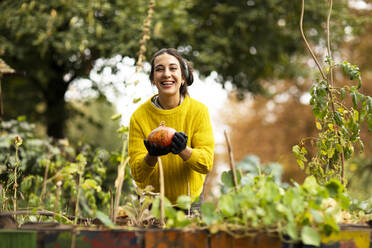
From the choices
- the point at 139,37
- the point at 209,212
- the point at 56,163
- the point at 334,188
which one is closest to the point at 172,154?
the point at 209,212

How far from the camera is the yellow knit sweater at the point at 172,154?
2113 millimetres

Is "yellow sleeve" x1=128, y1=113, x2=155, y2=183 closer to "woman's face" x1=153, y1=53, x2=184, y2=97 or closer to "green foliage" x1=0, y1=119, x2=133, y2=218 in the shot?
"woman's face" x1=153, y1=53, x2=184, y2=97

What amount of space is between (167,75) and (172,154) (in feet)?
1.48

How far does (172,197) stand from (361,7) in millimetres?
11214

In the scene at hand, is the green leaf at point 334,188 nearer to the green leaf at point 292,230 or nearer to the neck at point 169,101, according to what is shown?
the green leaf at point 292,230

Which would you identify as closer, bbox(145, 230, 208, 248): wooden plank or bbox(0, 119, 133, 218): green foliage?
bbox(145, 230, 208, 248): wooden plank

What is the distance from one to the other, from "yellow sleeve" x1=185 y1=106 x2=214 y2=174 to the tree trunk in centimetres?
619

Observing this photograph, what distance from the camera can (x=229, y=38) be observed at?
22.2 feet

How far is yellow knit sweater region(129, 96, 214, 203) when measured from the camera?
2113 mm

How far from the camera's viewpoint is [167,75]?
216cm

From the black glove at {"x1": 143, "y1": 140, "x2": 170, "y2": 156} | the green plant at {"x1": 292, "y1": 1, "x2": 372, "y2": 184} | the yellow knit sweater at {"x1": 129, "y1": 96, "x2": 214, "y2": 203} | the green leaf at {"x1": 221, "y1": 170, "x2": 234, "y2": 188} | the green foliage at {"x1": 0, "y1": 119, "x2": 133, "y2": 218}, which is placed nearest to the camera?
the green leaf at {"x1": 221, "y1": 170, "x2": 234, "y2": 188}

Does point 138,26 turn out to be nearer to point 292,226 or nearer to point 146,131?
point 146,131

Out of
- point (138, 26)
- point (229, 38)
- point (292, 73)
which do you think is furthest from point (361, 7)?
point (138, 26)

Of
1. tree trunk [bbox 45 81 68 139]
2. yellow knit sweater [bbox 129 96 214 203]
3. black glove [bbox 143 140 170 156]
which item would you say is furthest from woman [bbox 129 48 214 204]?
tree trunk [bbox 45 81 68 139]
